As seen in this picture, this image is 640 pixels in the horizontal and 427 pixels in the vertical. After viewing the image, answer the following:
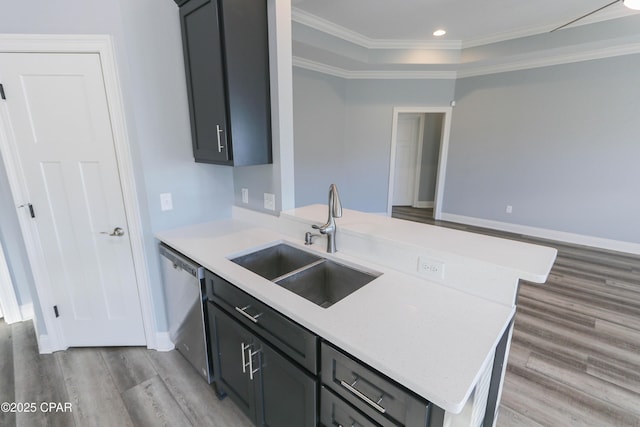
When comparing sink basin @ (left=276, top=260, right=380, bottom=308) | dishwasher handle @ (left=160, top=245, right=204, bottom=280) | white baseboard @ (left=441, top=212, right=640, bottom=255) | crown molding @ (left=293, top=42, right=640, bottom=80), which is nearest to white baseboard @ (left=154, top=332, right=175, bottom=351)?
dishwasher handle @ (left=160, top=245, right=204, bottom=280)

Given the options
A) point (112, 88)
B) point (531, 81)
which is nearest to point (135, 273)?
point (112, 88)

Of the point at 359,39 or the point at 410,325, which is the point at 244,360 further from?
the point at 359,39

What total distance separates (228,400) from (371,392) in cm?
126

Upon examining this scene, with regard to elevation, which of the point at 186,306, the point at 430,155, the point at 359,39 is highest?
the point at 359,39

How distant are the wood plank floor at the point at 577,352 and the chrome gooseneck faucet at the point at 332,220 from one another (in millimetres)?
1369

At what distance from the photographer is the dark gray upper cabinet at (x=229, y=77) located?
64.9 inches

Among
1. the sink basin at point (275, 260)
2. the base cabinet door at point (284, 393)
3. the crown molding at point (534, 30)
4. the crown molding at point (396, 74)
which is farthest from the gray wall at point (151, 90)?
the crown molding at point (534, 30)

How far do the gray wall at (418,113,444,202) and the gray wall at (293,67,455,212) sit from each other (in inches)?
46.2

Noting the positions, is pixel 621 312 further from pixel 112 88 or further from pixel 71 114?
pixel 71 114

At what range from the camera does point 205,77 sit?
1782 mm

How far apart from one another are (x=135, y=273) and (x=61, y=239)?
516 mm

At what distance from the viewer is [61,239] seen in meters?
1.96

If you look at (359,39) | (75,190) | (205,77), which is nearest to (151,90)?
(205,77)

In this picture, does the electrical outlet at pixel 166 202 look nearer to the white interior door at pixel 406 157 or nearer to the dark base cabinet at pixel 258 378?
the dark base cabinet at pixel 258 378
